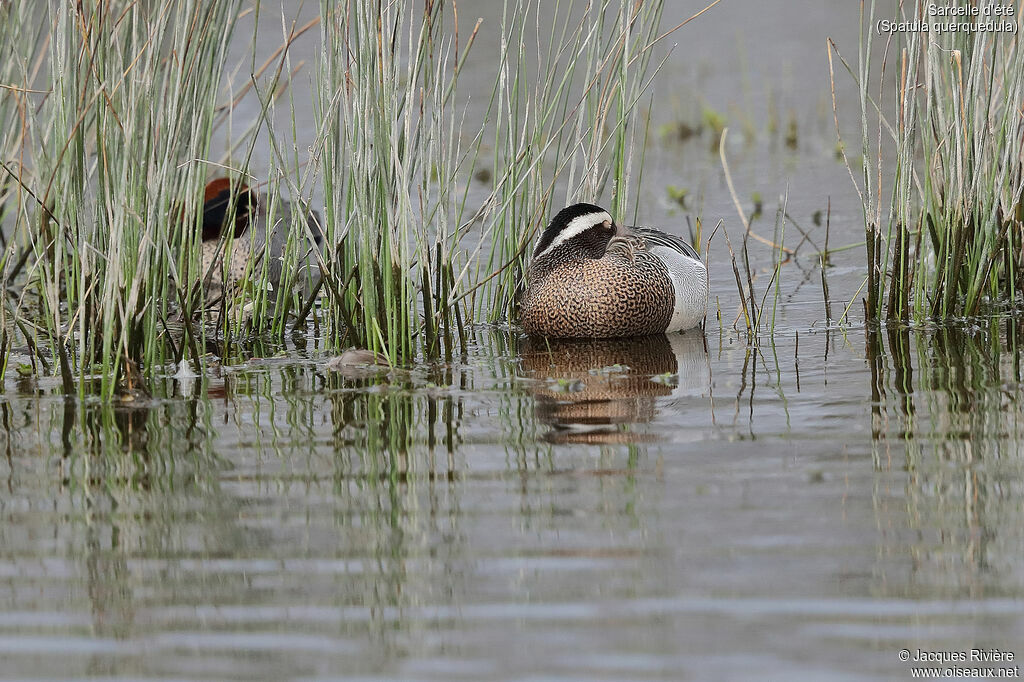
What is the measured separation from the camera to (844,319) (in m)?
6.77

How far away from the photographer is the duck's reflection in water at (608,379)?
16.0 ft

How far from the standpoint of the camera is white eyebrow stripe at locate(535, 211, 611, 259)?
21.7 ft

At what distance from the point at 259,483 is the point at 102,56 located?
2.00 metres

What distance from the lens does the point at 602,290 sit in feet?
22.4

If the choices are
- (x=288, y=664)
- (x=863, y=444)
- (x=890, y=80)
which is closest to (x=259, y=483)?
(x=288, y=664)

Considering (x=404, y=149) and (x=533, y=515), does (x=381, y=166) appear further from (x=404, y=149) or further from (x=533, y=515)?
(x=533, y=515)
